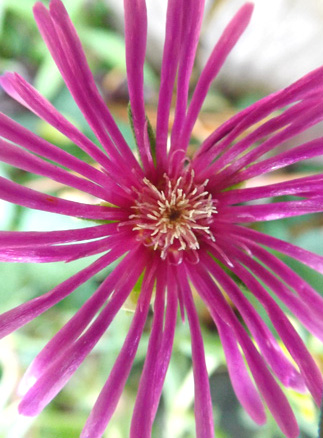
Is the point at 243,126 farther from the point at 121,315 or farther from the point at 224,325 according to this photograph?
the point at 121,315

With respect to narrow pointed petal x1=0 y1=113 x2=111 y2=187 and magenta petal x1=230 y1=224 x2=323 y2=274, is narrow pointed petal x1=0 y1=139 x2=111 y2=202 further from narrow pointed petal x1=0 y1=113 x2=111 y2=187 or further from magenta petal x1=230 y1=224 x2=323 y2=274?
magenta petal x1=230 y1=224 x2=323 y2=274

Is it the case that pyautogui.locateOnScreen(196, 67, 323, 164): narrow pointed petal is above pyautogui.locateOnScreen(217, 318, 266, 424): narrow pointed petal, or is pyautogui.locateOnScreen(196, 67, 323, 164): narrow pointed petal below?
above

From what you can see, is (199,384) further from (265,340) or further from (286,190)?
(286,190)

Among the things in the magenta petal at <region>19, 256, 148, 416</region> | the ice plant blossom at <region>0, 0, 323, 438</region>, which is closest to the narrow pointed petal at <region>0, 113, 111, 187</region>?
the ice plant blossom at <region>0, 0, 323, 438</region>

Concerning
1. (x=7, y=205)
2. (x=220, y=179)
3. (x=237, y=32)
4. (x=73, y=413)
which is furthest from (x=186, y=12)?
(x=73, y=413)

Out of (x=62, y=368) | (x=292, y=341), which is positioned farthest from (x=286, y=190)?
(x=62, y=368)

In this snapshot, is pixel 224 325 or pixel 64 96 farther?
pixel 64 96

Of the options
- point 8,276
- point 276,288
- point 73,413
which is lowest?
point 73,413

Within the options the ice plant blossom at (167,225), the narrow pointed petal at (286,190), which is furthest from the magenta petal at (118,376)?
the narrow pointed petal at (286,190)
